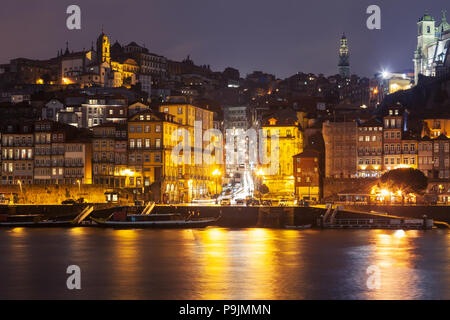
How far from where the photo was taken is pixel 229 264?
148ft

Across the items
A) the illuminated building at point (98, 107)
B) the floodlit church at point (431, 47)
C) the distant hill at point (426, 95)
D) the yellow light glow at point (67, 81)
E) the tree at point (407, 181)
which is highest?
the floodlit church at point (431, 47)

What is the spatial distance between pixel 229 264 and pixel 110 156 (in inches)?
1666

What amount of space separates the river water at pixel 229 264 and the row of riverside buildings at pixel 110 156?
1709cm

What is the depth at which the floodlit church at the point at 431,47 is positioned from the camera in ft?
449

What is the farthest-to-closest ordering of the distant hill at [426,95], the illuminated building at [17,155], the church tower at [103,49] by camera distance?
the church tower at [103,49] < the distant hill at [426,95] < the illuminated building at [17,155]

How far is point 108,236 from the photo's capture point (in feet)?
202

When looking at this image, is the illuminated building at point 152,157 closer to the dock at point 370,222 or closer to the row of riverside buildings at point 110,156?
the row of riverside buildings at point 110,156

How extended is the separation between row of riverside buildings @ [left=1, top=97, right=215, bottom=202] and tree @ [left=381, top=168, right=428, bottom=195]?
24284 mm

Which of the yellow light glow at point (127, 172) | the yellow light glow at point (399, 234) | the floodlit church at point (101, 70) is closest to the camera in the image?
the yellow light glow at point (399, 234)

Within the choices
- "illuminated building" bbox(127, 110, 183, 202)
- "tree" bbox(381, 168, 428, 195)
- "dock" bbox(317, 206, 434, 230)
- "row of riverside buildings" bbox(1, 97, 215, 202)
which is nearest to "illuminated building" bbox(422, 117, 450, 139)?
"tree" bbox(381, 168, 428, 195)

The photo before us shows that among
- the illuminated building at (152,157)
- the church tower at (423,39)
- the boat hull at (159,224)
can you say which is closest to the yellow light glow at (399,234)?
the boat hull at (159,224)

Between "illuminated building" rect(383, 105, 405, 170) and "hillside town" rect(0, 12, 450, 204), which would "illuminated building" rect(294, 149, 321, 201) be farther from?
"illuminated building" rect(383, 105, 405, 170)

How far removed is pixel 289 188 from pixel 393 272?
2031 inches
